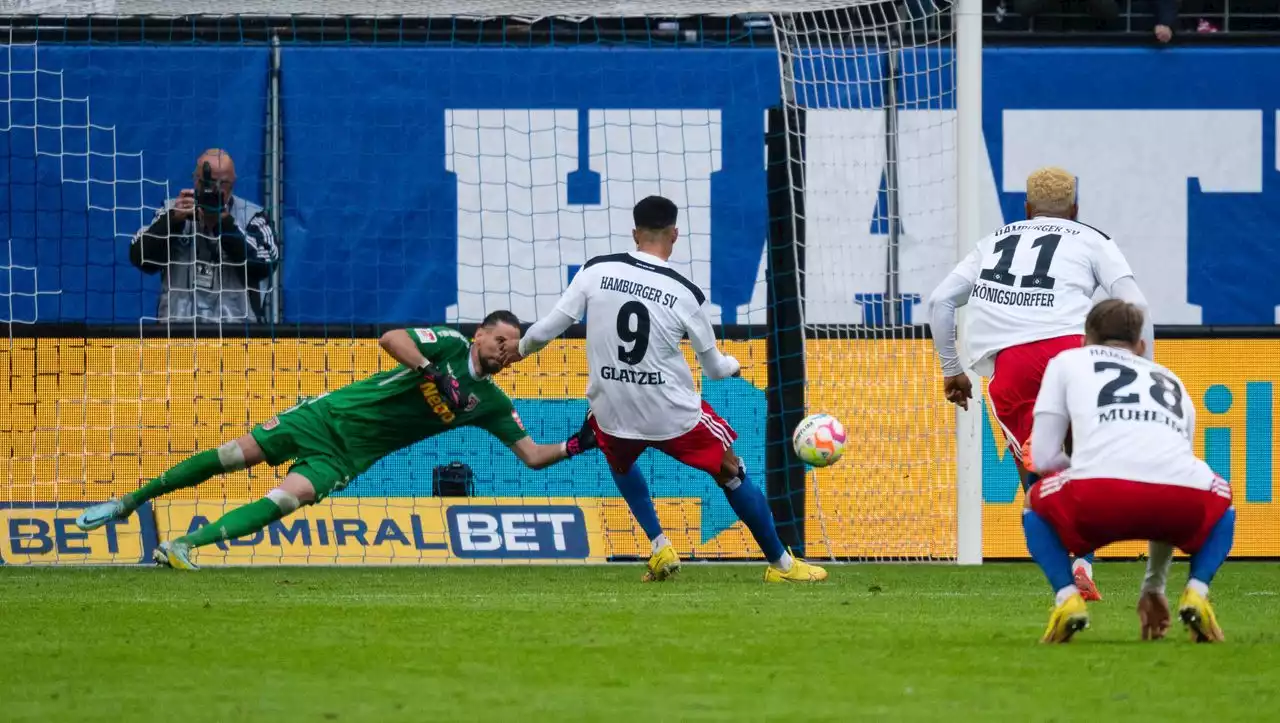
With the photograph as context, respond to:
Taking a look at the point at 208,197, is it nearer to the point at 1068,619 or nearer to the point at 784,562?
the point at 784,562

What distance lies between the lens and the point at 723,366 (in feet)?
33.4

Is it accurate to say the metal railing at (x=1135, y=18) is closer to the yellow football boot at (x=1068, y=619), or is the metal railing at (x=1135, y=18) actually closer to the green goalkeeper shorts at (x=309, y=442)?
the green goalkeeper shorts at (x=309, y=442)

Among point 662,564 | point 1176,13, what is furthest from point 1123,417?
point 1176,13

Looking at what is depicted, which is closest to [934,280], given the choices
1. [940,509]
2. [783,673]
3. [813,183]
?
[813,183]

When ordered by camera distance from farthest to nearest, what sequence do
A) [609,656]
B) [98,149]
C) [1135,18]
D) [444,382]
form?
1. [1135,18]
2. [98,149]
3. [444,382]
4. [609,656]

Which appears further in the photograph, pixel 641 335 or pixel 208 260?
pixel 208 260

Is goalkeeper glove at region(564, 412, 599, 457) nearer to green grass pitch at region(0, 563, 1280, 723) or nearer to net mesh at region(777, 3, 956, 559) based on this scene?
green grass pitch at region(0, 563, 1280, 723)

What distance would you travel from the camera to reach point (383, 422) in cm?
1129

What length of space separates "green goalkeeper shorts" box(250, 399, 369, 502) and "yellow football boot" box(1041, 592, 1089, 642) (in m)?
5.62

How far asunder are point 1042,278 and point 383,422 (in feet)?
13.5

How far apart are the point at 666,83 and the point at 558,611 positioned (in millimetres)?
7012

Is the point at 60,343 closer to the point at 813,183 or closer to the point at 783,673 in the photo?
the point at 813,183

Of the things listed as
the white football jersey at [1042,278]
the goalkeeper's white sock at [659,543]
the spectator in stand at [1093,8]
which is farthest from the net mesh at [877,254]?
the white football jersey at [1042,278]

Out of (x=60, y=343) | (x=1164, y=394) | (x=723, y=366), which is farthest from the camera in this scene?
(x=60, y=343)
